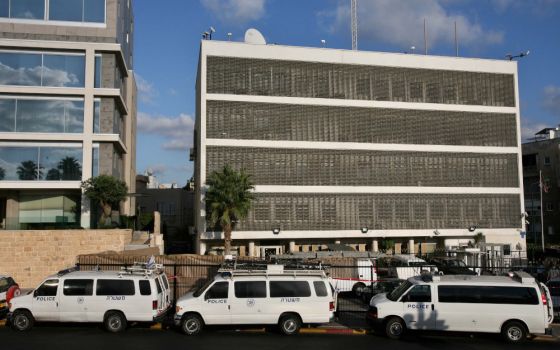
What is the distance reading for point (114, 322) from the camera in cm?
1727

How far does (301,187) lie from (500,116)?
23.2m

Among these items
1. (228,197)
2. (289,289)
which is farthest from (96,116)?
(289,289)

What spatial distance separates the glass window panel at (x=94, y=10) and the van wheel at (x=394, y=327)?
35.0 metres

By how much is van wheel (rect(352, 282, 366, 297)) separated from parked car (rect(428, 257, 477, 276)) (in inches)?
196

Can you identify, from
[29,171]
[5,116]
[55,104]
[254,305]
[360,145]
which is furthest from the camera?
[360,145]

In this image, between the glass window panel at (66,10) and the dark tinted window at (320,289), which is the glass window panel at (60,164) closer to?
the glass window panel at (66,10)

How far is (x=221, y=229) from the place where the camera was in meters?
47.3

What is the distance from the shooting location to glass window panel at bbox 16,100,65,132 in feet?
130

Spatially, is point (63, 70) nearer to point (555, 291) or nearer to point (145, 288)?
point (145, 288)

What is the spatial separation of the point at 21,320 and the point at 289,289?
9090 mm

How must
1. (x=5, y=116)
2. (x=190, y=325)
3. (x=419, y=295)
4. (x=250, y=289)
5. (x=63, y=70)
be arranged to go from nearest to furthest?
(x=419, y=295)
(x=190, y=325)
(x=250, y=289)
(x=5, y=116)
(x=63, y=70)

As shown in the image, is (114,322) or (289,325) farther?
(114,322)

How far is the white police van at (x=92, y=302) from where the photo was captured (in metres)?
17.2

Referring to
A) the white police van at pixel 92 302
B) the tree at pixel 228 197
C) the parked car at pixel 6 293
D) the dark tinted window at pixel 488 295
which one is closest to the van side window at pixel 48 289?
the white police van at pixel 92 302
